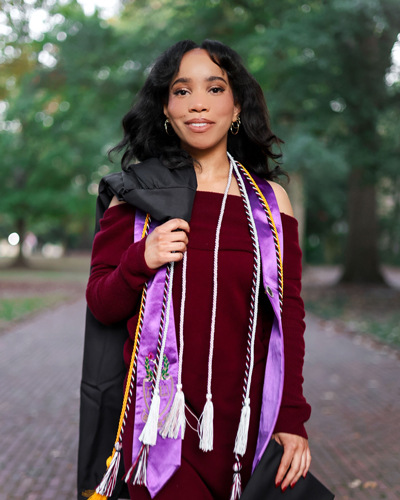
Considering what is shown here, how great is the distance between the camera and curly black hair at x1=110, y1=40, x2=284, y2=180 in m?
1.83

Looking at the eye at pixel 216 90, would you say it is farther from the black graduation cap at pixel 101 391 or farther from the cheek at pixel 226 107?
the black graduation cap at pixel 101 391

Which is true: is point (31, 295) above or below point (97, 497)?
below

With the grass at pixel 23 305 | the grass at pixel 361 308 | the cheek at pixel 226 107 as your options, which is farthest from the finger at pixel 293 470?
the grass at pixel 23 305

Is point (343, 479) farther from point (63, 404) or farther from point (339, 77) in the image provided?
point (339, 77)

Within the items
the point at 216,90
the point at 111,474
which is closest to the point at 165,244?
the point at 216,90

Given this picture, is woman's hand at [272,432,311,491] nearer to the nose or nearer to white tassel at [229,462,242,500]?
white tassel at [229,462,242,500]

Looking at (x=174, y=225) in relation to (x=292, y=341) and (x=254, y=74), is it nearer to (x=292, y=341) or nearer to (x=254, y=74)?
(x=292, y=341)

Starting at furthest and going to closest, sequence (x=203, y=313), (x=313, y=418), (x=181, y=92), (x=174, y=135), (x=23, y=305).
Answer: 1. (x=23, y=305)
2. (x=313, y=418)
3. (x=174, y=135)
4. (x=181, y=92)
5. (x=203, y=313)

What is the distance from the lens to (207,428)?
1.63 m

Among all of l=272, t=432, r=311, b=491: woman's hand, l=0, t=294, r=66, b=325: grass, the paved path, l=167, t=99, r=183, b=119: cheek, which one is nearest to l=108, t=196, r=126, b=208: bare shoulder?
l=167, t=99, r=183, b=119: cheek

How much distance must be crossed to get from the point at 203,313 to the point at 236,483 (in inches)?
18.9

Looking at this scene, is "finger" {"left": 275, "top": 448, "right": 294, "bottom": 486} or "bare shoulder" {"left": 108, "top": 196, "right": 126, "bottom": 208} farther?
"bare shoulder" {"left": 108, "top": 196, "right": 126, "bottom": 208}

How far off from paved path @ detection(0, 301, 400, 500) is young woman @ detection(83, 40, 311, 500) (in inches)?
90.7

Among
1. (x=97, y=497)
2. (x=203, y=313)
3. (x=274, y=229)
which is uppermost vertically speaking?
(x=274, y=229)
